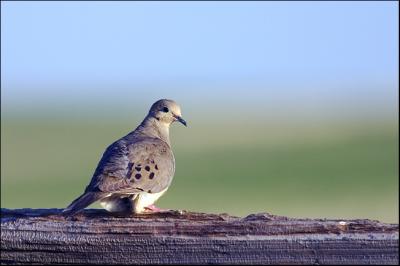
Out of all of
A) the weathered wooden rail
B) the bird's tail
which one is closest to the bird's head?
the bird's tail

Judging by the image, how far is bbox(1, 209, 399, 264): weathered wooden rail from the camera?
3.86 meters

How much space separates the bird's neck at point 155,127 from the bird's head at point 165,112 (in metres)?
0.04

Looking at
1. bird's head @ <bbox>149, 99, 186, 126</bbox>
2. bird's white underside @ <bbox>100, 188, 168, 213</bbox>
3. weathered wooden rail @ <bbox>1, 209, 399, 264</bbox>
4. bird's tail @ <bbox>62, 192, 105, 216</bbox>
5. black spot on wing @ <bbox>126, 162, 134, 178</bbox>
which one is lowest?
weathered wooden rail @ <bbox>1, 209, 399, 264</bbox>

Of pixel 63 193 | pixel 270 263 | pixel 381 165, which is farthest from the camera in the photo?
pixel 381 165

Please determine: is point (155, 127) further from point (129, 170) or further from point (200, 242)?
point (200, 242)

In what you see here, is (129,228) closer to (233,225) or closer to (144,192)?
(233,225)

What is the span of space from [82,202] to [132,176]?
1.16 metres

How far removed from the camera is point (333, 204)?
22.3 m

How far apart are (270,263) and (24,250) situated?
3.20 feet

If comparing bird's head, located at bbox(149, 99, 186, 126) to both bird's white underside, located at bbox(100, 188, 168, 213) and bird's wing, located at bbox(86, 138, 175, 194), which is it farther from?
bird's white underside, located at bbox(100, 188, 168, 213)

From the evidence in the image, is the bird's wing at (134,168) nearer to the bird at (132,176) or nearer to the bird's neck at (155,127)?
the bird at (132,176)

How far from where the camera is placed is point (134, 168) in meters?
7.05

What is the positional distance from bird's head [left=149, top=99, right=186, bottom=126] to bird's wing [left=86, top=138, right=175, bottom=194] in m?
1.40

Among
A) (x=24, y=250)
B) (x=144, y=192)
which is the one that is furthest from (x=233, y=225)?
(x=144, y=192)
